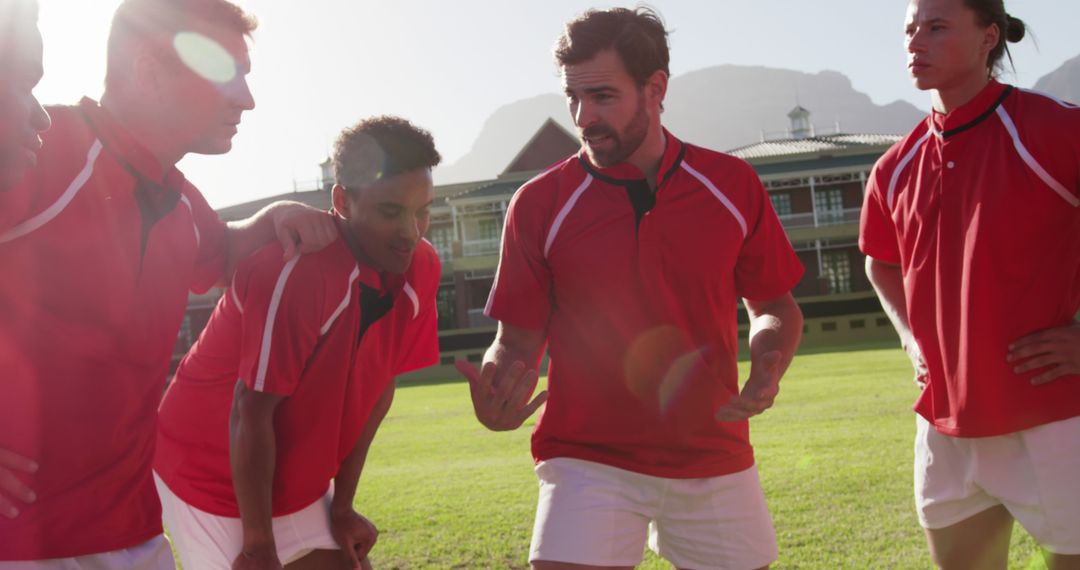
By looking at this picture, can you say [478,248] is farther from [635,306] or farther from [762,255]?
[635,306]

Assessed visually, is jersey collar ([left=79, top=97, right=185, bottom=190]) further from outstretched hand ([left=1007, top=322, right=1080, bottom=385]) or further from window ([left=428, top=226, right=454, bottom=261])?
window ([left=428, top=226, right=454, bottom=261])

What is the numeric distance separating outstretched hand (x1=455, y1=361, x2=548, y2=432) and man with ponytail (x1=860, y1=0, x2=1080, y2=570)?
165 centimetres

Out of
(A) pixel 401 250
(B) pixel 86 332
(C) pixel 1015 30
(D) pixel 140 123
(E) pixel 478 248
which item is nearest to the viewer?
(B) pixel 86 332

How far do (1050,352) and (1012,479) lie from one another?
1.70ft

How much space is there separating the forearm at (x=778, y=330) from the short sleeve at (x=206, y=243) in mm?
1959

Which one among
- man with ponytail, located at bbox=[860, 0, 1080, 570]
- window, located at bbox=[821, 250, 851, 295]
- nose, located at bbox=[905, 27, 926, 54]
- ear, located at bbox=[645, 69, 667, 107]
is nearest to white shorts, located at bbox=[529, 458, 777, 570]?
man with ponytail, located at bbox=[860, 0, 1080, 570]

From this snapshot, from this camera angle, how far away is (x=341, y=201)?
3941 millimetres

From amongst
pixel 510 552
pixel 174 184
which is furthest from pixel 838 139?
pixel 174 184

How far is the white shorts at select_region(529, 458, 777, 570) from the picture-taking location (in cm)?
336

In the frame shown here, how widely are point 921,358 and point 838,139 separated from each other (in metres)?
55.3

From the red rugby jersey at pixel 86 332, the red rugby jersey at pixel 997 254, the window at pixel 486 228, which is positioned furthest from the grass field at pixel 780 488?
the window at pixel 486 228

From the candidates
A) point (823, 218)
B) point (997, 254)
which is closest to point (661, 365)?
point (997, 254)

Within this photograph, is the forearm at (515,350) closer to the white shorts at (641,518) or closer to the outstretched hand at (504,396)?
the outstretched hand at (504,396)

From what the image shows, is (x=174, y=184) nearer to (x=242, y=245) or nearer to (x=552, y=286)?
(x=242, y=245)
